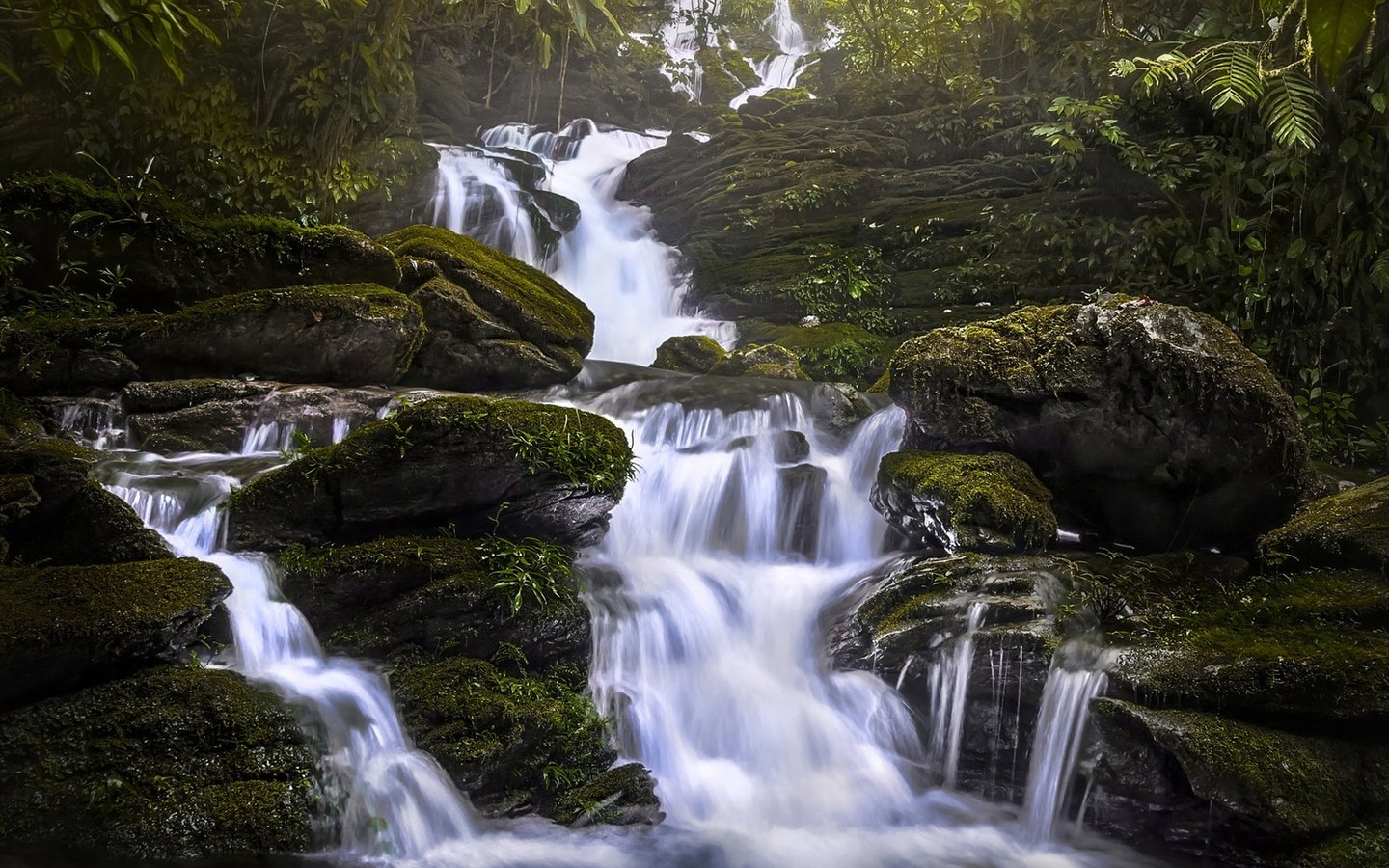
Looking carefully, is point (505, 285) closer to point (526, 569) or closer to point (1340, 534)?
point (526, 569)

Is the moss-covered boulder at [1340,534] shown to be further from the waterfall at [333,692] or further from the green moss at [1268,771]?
the waterfall at [333,692]

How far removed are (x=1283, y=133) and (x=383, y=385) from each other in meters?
8.09

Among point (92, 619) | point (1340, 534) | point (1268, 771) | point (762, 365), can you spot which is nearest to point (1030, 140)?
point (762, 365)

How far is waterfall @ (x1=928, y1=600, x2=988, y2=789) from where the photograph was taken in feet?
17.2

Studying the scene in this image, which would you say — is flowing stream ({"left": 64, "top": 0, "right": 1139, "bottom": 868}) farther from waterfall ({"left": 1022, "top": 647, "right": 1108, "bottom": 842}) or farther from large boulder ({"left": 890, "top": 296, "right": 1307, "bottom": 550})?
large boulder ({"left": 890, "top": 296, "right": 1307, "bottom": 550})

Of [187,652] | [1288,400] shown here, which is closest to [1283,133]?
[1288,400]

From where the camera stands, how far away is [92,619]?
4.06 metres

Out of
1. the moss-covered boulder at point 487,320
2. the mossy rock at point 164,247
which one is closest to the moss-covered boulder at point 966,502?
the moss-covered boulder at point 487,320

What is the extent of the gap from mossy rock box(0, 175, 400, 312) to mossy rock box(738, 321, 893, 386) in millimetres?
5463

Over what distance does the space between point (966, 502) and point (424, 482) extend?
3759mm

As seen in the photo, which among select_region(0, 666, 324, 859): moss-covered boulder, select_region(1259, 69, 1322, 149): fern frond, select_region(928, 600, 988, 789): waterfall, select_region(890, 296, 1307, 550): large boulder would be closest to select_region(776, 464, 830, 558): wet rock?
select_region(890, 296, 1307, 550): large boulder

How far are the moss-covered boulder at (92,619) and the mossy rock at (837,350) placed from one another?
8211 mm

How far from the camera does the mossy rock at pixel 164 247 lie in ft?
25.0

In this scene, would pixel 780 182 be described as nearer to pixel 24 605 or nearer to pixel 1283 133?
pixel 1283 133
